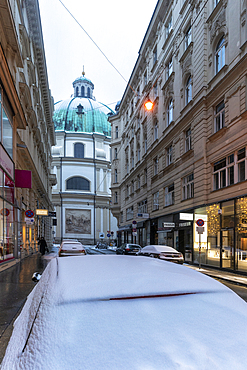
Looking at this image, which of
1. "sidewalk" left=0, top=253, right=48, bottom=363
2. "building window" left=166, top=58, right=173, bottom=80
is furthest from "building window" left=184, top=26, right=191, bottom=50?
"sidewalk" left=0, top=253, right=48, bottom=363

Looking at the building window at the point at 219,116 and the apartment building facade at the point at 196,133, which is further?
the building window at the point at 219,116

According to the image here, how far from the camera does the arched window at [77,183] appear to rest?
74206 mm

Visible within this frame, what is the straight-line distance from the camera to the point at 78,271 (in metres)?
2.59

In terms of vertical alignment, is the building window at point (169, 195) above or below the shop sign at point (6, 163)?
below

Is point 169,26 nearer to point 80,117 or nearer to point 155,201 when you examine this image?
point 155,201

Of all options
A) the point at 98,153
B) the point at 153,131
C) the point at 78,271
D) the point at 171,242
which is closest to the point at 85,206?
the point at 98,153

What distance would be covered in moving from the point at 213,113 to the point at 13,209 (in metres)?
13.2

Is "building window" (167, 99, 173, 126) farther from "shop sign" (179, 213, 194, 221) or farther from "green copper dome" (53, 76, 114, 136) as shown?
"green copper dome" (53, 76, 114, 136)

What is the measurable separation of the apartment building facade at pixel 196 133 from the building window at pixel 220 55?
6 centimetres

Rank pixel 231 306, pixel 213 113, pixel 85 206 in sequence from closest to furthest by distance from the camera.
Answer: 1. pixel 231 306
2. pixel 213 113
3. pixel 85 206

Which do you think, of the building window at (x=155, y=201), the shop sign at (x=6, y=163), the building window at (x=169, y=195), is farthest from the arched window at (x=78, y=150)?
the shop sign at (x=6, y=163)

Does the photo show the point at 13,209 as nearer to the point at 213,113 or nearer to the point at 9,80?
the point at 9,80

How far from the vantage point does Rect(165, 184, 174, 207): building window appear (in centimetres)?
2448

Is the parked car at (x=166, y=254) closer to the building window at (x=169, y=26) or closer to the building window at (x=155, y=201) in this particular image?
the building window at (x=155, y=201)
